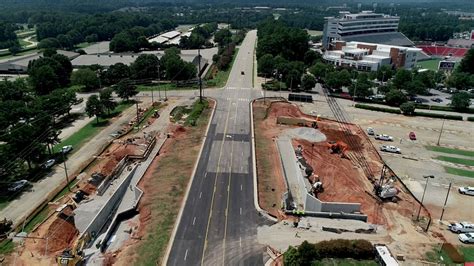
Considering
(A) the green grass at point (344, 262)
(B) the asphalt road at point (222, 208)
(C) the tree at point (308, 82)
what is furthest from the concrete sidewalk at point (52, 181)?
(C) the tree at point (308, 82)

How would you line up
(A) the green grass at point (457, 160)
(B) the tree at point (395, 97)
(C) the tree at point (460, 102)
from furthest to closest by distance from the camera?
(B) the tree at point (395, 97)
(C) the tree at point (460, 102)
(A) the green grass at point (457, 160)

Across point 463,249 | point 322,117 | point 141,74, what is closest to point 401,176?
point 463,249

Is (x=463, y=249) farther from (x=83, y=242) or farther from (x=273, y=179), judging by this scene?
(x=83, y=242)

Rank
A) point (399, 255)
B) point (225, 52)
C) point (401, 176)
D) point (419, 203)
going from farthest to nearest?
point (225, 52) → point (401, 176) → point (419, 203) → point (399, 255)

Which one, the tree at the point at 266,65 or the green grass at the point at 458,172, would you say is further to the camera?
the tree at the point at 266,65

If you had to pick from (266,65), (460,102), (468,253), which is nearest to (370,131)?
(460,102)

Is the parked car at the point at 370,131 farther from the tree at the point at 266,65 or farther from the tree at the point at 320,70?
the tree at the point at 266,65

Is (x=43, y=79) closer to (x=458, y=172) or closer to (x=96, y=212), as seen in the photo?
(x=96, y=212)

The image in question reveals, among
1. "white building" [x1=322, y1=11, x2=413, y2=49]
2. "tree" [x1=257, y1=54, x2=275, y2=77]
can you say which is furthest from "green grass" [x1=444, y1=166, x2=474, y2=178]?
"white building" [x1=322, y1=11, x2=413, y2=49]
